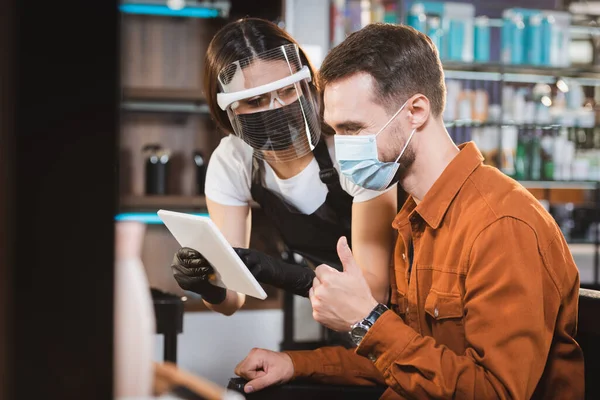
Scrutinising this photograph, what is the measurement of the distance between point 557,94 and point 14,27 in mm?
4803

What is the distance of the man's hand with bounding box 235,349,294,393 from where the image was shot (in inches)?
61.6

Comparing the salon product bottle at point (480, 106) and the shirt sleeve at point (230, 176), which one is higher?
the salon product bottle at point (480, 106)

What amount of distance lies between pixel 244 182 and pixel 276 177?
91mm

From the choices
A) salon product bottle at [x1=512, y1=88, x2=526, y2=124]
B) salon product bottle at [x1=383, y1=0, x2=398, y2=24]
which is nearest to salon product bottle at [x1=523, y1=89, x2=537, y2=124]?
salon product bottle at [x1=512, y1=88, x2=526, y2=124]

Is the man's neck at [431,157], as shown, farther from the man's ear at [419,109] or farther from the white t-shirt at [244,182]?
the white t-shirt at [244,182]

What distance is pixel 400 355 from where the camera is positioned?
1283mm

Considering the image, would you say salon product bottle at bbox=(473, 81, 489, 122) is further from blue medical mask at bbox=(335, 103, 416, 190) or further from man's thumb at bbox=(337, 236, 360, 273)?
man's thumb at bbox=(337, 236, 360, 273)

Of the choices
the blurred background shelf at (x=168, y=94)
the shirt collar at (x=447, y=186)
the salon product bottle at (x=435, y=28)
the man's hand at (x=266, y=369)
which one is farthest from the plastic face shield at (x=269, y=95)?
the salon product bottle at (x=435, y=28)

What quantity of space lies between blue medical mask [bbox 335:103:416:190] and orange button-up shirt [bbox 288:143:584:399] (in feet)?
0.35

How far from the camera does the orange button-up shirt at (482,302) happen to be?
47.7 inches

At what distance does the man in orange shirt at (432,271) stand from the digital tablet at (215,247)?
0.48 ft

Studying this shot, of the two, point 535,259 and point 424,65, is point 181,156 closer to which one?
point 424,65

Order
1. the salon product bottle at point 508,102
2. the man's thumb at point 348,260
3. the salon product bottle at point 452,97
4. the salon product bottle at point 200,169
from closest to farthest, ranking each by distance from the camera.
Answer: the man's thumb at point 348,260, the salon product bottle at point 200,169, the salon product bottle at point 452,97, the salon product bottle at point 508,102

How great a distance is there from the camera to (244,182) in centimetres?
188
